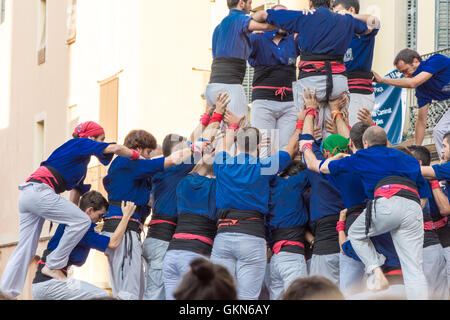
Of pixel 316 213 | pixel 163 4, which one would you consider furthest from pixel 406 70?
pixel 163 4

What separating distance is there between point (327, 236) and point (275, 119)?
6.81 ft

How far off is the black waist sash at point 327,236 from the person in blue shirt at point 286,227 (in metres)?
0.19

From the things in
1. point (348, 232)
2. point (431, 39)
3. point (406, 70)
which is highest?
point (431, 39)

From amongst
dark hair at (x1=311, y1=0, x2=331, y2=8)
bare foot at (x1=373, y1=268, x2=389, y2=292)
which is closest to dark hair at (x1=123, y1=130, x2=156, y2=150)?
dark hair at (x1=311, y1=0, x2=331, y2=8)

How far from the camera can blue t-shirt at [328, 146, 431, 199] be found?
267 inches

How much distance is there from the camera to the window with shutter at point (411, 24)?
1612 centimetres

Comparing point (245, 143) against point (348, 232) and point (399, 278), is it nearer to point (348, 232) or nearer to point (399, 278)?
point (348, 232)

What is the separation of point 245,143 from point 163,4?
15177 millimetres

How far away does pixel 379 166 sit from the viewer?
22.3 ft

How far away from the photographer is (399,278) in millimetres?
6879

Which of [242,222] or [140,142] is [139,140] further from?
[242,222]

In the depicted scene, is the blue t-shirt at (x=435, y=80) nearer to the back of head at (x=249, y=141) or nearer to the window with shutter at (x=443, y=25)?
the back of head at (x=249, y=141)

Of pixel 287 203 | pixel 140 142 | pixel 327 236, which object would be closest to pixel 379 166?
pixel 327 236
